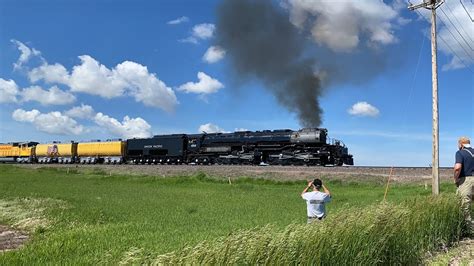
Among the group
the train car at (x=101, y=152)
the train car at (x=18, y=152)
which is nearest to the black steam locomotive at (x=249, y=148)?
the train car at (x=101, y=152)

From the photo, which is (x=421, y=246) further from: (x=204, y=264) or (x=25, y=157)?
(x=25, y=157)

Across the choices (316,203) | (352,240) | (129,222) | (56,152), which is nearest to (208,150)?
(56,152)

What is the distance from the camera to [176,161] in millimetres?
63500

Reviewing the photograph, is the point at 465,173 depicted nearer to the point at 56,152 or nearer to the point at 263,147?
the point at 263,147

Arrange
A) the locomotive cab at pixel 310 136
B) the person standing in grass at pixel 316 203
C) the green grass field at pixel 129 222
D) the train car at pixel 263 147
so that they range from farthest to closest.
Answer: the train car at pixel 263 147 → the locomotive cab at pixel 310 136 → the person standing in grass at pixel 316 203 → the green grass field at pixel 129 222

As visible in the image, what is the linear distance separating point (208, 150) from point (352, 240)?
4914cm

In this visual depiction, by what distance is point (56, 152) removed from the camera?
83.1 m

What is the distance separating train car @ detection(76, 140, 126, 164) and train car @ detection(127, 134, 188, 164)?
1902mm

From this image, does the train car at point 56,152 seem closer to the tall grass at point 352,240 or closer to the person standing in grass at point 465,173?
the person standing in grass at point 465,173

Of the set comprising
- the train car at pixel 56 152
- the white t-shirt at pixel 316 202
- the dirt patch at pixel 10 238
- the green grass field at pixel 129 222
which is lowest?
the dirt patch at pixel 10 238

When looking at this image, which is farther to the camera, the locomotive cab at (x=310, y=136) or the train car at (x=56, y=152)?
the train car at (x=56, y=152)

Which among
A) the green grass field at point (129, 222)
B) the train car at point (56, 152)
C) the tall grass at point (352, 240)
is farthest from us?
the train car at point (56, 152)

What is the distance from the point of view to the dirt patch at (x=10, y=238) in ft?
41.2

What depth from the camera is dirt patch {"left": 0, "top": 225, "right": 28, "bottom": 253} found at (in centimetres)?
1257
